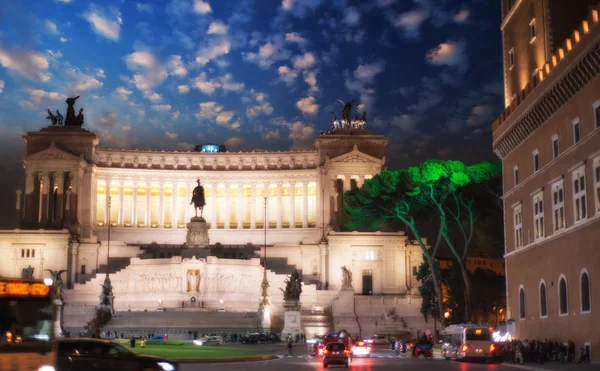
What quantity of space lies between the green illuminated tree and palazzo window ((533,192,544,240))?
21202 millimetres

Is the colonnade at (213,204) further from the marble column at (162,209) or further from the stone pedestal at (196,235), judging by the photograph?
the stone pedestal at (196,235)

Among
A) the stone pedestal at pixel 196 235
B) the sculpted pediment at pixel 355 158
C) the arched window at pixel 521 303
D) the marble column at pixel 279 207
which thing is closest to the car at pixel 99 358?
the arched window at pixel 521 303

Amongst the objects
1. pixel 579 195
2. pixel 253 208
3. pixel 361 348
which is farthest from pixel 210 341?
pixel 253 208

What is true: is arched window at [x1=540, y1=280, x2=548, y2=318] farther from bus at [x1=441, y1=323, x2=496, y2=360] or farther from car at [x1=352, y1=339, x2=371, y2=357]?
car at [x1=352, y1=339, x2=371, y2=357]

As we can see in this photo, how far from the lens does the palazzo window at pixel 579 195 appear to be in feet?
148

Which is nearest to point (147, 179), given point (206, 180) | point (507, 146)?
point (206, 180)

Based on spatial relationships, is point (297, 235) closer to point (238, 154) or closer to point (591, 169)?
point (238, 154)

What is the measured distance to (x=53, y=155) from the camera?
117562 mm

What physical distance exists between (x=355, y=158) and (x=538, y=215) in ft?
211

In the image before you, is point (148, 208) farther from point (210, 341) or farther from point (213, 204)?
point (210, 341)

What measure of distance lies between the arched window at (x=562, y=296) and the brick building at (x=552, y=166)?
0.06 meters

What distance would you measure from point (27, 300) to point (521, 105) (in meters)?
39.5

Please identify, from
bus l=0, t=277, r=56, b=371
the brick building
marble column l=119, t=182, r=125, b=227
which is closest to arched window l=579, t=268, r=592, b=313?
the brick building

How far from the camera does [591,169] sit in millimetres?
43344
